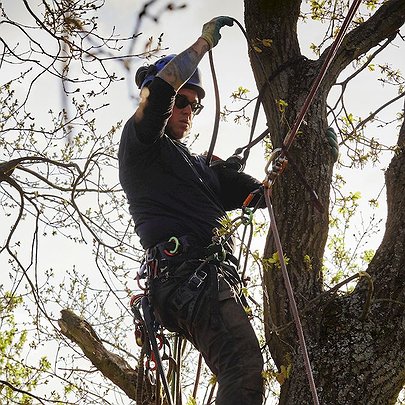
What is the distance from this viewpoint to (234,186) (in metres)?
3.35

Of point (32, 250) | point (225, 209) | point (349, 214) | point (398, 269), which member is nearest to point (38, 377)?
point (32, 250)

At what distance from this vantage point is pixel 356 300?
2.79 metres

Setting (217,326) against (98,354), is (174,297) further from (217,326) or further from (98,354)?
(98,354)

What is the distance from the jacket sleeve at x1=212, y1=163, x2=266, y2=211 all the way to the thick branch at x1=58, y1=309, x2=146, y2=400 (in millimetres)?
1485

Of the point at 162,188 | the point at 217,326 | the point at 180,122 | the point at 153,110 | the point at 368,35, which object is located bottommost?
the point at 217,326

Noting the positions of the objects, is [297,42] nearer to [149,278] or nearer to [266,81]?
[266,81]

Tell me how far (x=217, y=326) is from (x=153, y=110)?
0.88 meters

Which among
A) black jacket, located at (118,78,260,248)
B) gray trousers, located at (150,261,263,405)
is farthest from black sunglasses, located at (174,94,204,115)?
gray trousers, located at (150,261,263,405)

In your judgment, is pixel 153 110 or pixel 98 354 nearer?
pixel 153 110

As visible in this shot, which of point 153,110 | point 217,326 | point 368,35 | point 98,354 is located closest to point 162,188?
point 153,110

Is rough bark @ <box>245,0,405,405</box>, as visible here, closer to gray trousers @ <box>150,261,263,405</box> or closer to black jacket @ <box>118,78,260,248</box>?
gray trousers @ <box>150,261,263,405</box>

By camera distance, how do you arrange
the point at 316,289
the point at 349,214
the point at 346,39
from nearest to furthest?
the point at 316,289 < the point at 349,214 < the point at 346,39

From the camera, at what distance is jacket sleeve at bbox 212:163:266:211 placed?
10.9 feet

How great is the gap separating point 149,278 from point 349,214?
40.4 inches
